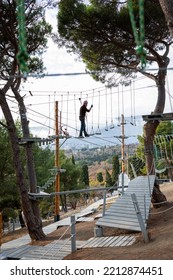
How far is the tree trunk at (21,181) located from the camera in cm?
861

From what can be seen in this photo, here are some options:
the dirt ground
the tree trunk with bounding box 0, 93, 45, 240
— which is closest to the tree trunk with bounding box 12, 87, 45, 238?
the tree trunk with bounding box 0, 93, 45, 240

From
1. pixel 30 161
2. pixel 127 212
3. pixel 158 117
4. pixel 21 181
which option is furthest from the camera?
pixel 30 161

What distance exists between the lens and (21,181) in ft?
28.5

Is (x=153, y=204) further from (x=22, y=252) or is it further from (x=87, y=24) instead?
(x=87, y=24)

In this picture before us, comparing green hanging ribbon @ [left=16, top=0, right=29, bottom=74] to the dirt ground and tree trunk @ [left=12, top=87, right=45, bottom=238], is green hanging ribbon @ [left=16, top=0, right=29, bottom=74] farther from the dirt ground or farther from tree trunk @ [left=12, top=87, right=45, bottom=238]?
tree trunk @ [left=12, top=87, right=45, bottom=238]

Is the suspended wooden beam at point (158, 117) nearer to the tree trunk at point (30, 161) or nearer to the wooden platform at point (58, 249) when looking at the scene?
the wooden platform at point (58, 249)

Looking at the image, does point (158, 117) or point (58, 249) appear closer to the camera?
point (58, 249)

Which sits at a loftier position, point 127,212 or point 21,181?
point 21,181

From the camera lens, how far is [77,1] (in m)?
9.07

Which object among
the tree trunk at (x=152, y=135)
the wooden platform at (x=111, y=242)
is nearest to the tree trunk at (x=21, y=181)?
the wooden platform at (x=111, y=242)

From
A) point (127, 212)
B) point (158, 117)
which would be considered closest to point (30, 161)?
point (127, 212)

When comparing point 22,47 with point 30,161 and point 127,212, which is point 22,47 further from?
point 30,161
